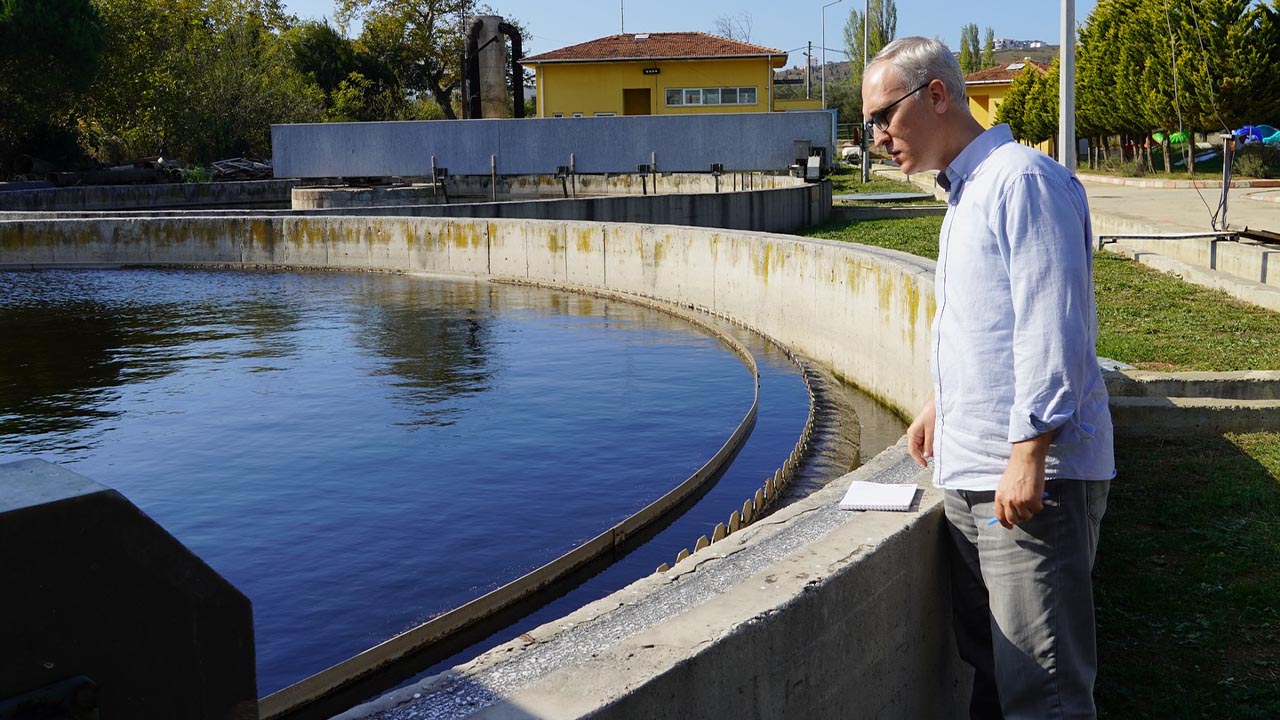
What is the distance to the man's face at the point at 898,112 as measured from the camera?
302cm

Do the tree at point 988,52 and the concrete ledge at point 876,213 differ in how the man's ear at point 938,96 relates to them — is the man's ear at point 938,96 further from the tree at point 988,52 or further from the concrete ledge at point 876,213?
the tree at point 988,52

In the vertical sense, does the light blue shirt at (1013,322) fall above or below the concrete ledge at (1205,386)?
above

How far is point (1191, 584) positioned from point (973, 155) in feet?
9.63

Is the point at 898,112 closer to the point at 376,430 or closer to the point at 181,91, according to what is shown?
the point at 376,430

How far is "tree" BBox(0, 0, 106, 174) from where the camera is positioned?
43.2 m

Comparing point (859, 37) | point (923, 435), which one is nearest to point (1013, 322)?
point (923, 435)

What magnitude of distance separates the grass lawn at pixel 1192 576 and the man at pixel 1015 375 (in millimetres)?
1380

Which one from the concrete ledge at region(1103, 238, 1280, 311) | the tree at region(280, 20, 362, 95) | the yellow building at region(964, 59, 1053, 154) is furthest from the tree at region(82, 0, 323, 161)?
the concrete ledge at region(1103, 238, 1280, 311)

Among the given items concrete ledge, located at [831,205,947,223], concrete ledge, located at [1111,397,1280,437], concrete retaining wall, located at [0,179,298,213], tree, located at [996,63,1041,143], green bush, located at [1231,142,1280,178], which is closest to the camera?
concrete ledge, located at [1111,397,1280,437]

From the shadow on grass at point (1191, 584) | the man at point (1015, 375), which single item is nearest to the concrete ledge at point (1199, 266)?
the shadow on grass at point (1191, 584)

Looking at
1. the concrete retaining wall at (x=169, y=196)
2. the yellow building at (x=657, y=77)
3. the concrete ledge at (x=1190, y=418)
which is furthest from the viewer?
the yellow building at (x=657, y=77)

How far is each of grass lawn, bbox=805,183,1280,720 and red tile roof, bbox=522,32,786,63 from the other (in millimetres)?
52442

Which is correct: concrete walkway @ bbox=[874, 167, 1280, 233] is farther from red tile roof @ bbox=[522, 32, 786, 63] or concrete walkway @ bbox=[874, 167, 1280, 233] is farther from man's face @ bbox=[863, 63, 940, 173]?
red tile roof @ bbox=[522, 32, 786, 63]

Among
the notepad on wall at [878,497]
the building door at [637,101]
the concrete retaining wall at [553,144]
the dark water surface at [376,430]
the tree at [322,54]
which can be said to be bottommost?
the dark water surface at [376,430]
